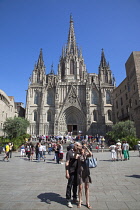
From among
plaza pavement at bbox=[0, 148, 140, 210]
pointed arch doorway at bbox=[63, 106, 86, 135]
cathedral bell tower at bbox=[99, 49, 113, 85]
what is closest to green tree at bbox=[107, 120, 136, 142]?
pointed arch doorway at bbox=[63, 106, 86, 135]

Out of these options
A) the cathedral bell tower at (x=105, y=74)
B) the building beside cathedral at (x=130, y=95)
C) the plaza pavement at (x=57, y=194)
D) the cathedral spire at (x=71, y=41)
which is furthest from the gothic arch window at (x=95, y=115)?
the plaza pavement at (x=57, y=194)

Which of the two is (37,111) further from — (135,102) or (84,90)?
(135,102)

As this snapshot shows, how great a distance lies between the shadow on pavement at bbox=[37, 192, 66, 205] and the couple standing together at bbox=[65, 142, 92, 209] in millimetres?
390

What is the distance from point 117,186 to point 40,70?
1640 inches

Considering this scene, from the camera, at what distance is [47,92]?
130 ft

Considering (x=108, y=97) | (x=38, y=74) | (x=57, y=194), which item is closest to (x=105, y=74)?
(x=108, y=97)

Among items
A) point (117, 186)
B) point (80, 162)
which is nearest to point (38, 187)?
point (80, 162)

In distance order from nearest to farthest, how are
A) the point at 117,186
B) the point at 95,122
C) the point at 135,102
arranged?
the point at 117,186 < the point at 135,102 < the point at 95,122

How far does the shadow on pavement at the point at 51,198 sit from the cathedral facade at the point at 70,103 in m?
30.1

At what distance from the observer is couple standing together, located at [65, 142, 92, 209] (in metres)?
3.79

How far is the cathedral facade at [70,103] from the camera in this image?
117 feet

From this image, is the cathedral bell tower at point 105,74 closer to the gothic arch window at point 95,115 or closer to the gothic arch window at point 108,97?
the gothic arch window at point 108,97

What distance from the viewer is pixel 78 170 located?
153 inches

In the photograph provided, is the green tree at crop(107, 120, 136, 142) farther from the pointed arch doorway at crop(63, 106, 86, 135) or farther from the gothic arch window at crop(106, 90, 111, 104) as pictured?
the gothic arch window at crop(106, 90, 111, 104)
